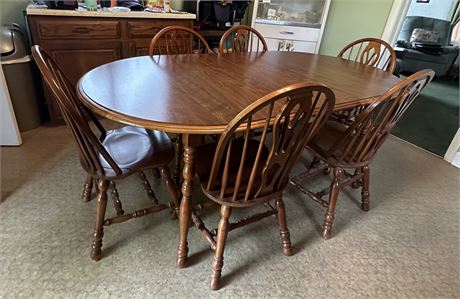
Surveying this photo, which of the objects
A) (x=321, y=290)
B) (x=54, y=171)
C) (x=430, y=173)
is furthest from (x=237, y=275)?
(x=430, y=173)

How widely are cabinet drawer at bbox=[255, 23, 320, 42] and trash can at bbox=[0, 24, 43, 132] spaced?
2.18 meters

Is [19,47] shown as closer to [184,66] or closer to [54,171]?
[54,171]

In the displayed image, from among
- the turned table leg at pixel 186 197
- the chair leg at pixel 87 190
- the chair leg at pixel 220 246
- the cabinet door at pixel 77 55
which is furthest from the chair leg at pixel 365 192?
the cabinet door at pixel 77 55

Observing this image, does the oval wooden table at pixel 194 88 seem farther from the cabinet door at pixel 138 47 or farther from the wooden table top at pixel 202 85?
the cabinet door at pixel 138 47

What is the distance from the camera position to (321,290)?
130 cm

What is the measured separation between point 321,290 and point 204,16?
8.78 feet

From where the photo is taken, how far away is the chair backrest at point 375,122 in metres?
1.26

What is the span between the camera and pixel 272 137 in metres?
1.00

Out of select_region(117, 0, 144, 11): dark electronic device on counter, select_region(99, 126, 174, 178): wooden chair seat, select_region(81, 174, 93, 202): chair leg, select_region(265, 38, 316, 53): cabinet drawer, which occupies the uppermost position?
select_region(117, 0, 144, 11): dark electronic device on counter

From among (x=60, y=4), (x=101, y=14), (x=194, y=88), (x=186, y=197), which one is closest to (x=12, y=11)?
(x=60, y=4)

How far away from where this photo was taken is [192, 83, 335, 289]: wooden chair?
3.02ft

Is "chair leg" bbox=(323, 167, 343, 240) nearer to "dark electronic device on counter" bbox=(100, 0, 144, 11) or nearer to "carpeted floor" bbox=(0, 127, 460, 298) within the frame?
"carpeted floor" bbox=(0, 127, 460, 298)

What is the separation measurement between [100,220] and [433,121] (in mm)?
3683

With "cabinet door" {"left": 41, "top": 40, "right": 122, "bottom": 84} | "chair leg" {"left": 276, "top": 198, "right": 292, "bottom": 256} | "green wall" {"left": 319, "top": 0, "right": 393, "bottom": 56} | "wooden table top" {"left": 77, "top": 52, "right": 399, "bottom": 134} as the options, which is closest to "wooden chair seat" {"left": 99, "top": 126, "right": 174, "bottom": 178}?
"wooden table top" {"left": 77, "top": 52, "right": 399, "bottom": 134}
